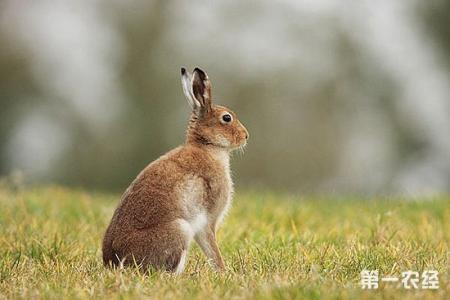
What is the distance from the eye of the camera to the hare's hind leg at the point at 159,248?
243 inches

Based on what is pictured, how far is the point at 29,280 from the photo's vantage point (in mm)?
6227

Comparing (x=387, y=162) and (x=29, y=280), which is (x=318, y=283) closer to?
(x=29, y=280)

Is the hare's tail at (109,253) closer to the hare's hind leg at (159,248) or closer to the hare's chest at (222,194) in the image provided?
the hare's hind leg at (159,248)

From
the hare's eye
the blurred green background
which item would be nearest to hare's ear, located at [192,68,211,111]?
the hare's eye

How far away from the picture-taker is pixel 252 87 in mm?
30547

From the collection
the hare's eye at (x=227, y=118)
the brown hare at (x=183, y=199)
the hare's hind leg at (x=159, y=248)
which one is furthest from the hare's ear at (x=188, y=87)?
the hare's hind leg at (x=159, y=248)

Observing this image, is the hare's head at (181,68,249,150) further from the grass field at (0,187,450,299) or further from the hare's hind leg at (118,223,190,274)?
the hare's hind leg at (118,223,190,274)

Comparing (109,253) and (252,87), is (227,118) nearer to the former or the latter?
(109,253)

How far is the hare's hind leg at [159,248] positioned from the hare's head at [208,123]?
1044 mm

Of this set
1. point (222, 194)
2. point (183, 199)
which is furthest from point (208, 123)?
point (183, 199)

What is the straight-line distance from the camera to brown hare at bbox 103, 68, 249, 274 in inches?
245

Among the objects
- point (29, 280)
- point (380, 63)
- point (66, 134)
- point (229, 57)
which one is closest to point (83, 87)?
point (66, 134)

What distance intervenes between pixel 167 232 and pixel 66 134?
22.7 m

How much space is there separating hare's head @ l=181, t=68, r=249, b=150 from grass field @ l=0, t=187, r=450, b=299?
899mm
